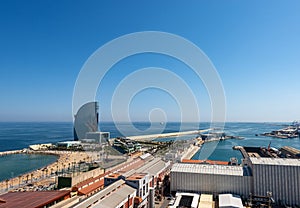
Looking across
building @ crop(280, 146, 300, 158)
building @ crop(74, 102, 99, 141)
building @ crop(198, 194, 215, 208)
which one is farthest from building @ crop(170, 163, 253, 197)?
building @ crop(74, 102, 99, 141)

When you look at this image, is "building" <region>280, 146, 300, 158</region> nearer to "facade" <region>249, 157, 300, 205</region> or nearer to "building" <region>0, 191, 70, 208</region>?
"facade" <region>249, 157, 300, 205</region>

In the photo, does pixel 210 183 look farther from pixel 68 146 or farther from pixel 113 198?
pixel 68 146

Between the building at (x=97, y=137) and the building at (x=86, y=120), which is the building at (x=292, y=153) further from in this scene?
the building at (x=86, y=120)

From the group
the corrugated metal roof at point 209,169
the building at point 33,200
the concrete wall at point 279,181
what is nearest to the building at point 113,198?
the building at point 33,200

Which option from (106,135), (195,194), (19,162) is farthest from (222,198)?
(106,135)

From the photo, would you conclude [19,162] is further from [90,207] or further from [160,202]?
[90,207]

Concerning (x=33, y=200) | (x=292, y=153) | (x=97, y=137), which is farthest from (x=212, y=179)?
(x=97, y=137)
